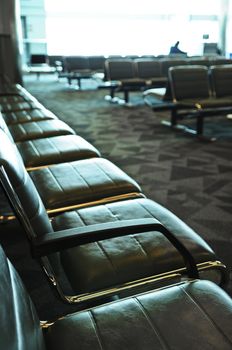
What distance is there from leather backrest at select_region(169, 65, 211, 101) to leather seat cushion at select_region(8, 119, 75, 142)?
2078 millimetres

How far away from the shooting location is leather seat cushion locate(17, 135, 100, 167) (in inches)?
92.1

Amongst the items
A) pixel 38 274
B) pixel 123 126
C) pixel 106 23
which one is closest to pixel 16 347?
pixel 38 274

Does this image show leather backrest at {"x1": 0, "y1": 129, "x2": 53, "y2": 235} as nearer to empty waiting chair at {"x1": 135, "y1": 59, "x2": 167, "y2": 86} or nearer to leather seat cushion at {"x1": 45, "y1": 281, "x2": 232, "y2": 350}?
leather seat cushion at {"x1": 45, "y1": 281, "x2": 232, "y2": 350}

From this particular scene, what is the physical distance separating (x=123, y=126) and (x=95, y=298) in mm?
4464

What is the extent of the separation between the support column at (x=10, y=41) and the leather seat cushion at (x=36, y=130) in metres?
4.25

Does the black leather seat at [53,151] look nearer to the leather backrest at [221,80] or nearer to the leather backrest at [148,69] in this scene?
the leather backrest at [221,80]

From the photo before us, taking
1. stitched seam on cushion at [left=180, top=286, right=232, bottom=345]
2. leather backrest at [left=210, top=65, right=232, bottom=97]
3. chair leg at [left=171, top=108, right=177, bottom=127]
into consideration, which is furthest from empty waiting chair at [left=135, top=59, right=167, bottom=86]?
stitched seam on cushion at [left=180, top=286, right=232, bottom=345]

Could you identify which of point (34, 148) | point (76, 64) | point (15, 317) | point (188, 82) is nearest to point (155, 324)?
point (15, 317)

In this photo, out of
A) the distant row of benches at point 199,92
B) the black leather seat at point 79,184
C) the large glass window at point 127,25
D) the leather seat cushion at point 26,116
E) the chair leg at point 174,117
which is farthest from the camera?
the large glass window at point 127,25

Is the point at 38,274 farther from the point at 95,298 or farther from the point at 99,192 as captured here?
the point at 95,298

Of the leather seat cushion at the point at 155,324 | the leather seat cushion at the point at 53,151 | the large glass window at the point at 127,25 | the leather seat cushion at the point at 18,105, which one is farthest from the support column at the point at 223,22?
the leather seat cushion at the point at 155,324

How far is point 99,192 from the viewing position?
6.09 feet

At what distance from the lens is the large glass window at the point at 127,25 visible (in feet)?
45.5

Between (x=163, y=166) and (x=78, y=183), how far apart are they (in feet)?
6.13
